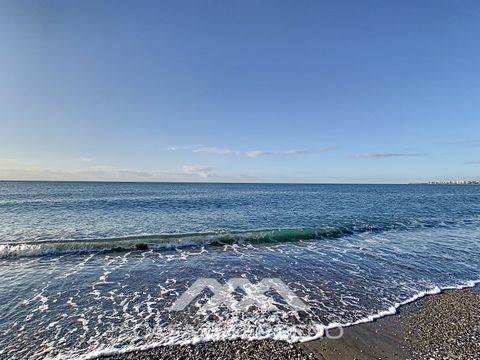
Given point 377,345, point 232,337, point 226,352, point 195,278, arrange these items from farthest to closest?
1. point 195,278
2. point 232,337
3. point 377,345
4. point 226,352

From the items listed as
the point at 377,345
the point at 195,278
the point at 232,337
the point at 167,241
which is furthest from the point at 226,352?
the point at 167,241

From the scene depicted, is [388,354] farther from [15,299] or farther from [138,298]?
[15,299]

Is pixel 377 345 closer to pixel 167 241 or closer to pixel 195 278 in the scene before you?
pixel 195 278

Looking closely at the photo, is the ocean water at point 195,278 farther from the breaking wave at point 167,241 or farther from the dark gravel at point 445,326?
the dark gravel at point 445,326

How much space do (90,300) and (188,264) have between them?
16.2 feet

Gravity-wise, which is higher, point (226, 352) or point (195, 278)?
point (226, 352)

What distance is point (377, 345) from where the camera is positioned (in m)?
6.33

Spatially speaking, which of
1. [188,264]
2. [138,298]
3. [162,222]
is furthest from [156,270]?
[162,222]

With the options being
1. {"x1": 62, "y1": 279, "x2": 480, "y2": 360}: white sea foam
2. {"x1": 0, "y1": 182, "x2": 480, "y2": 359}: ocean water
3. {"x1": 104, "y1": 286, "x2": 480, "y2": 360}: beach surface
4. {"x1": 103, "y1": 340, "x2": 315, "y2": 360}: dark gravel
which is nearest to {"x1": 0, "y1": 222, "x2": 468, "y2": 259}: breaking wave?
{"x1": 0, "y1": 182, "x2": 480, "y2": 359}: ocean water

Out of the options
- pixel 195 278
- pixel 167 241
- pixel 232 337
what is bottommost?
pixel 195 278

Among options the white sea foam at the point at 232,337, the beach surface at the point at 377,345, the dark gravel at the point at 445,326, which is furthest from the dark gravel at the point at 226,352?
the dark gravel at the point at 445,326

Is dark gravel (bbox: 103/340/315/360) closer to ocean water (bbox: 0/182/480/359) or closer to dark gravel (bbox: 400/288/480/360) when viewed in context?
ocean water (bbox: 0/182/480/359)

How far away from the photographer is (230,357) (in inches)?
231

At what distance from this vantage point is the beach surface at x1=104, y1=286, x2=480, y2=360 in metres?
5.93
